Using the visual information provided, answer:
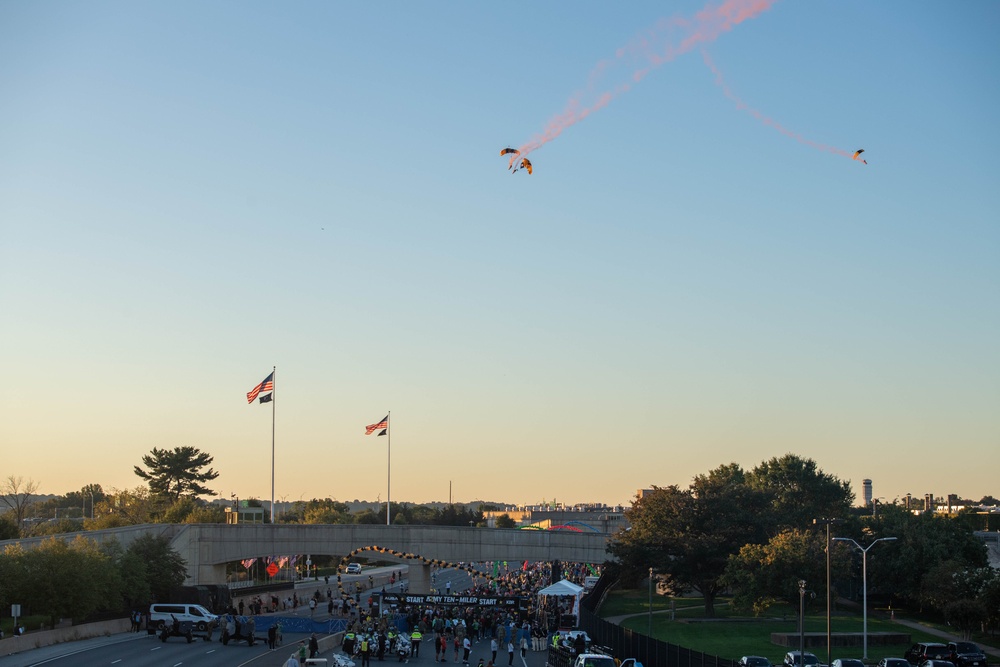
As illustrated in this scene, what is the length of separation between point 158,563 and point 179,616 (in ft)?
34.6

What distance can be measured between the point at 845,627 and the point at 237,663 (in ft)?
126

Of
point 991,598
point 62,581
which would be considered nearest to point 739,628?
point 991,598

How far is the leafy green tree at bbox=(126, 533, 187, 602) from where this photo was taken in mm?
71688

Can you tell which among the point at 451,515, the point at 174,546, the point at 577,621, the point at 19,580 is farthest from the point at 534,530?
the point at 451,515

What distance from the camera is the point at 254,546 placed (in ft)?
281

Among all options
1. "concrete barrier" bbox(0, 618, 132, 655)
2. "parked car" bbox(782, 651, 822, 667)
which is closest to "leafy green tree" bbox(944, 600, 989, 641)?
"parked car" bbox(782, 651, 822, 667)

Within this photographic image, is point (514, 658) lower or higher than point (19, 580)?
lower

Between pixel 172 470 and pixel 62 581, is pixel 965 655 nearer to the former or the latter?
pixel 62 581

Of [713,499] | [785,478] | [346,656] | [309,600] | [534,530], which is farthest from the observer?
[785,478]

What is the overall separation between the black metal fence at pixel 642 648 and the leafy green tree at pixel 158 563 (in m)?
28.0

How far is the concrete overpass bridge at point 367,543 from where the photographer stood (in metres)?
83.6

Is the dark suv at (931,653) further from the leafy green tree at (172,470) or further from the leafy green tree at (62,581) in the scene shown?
the leafy green tree at (172,470)

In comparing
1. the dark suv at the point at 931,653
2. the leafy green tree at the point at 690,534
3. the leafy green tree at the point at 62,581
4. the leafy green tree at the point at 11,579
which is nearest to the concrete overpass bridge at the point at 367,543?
the leafy green tree at the point at 690,534

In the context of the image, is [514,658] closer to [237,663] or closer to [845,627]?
[237,663]
